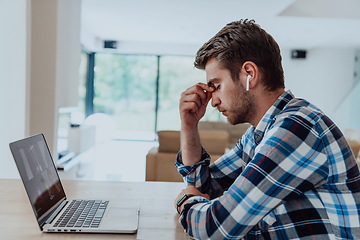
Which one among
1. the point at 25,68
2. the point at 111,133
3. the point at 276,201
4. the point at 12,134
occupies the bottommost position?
the point at 111,133

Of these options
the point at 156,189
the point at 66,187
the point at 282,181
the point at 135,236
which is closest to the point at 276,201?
the point at 282,181

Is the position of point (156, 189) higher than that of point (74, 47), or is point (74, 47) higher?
point (74, 47)

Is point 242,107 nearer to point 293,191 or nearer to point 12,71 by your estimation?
point 293,191

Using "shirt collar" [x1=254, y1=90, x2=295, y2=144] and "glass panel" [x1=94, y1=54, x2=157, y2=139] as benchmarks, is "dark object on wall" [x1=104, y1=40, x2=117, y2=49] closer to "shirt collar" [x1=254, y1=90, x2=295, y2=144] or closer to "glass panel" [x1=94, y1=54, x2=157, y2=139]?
"glass panel" [x1=94, y1=54, x2=157, y2=139]

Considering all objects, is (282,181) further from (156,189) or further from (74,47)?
(74,47)

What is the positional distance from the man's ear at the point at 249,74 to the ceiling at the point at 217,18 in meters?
4.50

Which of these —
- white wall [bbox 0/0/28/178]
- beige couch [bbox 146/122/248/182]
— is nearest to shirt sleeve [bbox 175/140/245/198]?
beige couch [bbox 146/122/248/182]

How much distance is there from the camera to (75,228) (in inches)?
40.6

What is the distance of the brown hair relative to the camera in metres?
1.12

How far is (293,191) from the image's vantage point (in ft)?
2.98

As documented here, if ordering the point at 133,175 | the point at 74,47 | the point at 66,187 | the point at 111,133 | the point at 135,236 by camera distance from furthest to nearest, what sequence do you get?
the point at 111,133 → the point at 133,175 → the point at 74,47 → the point at 66,187 → the point at 135,236

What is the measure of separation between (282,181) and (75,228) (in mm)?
539

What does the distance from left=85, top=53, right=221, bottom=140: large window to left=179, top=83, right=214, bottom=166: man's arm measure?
8864 mm

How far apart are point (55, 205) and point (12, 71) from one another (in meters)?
2.31
